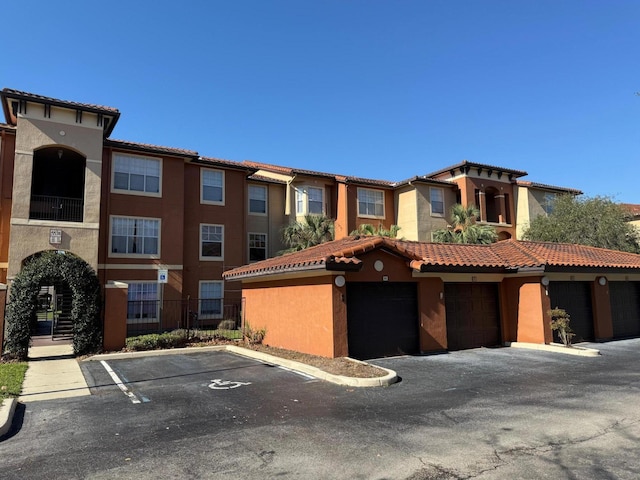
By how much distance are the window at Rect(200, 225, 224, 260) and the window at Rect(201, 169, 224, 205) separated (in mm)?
1601

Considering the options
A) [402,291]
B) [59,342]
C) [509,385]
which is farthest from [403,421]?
[59,342]

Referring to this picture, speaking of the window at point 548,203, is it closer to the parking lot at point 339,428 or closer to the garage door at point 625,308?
the garage door at point 625,308

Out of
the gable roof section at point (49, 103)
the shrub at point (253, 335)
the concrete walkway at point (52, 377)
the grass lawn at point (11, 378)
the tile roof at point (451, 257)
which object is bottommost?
the concrete walkway at point (52, 377)

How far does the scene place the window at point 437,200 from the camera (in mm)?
31239

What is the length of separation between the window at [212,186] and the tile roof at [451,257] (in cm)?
759

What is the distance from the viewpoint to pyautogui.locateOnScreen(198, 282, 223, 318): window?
2442 cm

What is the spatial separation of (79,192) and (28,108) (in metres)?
5.68

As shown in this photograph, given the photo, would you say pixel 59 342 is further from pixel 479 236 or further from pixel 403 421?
pixel 479 236

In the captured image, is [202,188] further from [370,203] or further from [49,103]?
[370,203]

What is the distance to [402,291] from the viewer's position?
45.9 ft

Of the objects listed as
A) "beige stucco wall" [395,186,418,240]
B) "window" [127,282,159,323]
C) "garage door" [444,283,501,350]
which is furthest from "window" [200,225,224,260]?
"garage door" [444,283,501,350]

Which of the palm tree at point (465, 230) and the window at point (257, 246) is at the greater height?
the palm tree at point (465, 230)

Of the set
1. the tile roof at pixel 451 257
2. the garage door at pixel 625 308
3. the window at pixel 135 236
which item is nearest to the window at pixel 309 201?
the window at pixel 135 236

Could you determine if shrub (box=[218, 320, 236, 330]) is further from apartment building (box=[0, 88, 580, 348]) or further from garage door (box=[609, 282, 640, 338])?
garage door (box=[609, 282, 640, 338])
